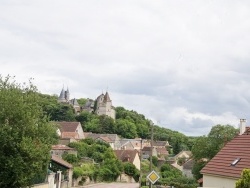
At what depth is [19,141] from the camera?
2873 centimetres

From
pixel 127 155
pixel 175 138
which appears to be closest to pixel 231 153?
pixel 127 155

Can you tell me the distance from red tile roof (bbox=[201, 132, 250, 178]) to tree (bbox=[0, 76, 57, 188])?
12.0 metres

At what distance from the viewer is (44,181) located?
41938mm

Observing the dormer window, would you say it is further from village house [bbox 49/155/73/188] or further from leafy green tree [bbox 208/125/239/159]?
village house [bbox 49/155/73/188]

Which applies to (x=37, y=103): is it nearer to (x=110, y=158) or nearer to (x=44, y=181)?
(x=44, y=181)

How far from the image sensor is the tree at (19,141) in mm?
28297

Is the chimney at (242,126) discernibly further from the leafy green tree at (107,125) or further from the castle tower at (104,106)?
the castle tower at (104,106)

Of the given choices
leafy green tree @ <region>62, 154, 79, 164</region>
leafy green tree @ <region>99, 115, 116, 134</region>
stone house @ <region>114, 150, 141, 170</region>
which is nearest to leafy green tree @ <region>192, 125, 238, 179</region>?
leafy green tree @ <region>62, 154, 79, 164</region>

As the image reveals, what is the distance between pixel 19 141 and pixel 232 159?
1470 centimetres

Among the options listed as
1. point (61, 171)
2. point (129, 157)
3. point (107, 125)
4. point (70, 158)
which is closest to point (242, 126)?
point (61, 171)

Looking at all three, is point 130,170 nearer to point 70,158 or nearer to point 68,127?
point 70,158

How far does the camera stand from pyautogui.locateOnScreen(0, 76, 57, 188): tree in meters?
28.3

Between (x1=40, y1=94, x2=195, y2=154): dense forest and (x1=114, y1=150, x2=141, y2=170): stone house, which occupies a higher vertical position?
(x1=40, y1=94, x2=195, y2=154): dense forest

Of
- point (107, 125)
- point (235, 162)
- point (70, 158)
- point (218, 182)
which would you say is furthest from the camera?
point (107, 125)
